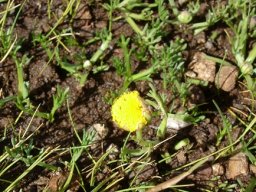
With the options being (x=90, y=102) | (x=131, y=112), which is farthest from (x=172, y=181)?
(x=90, y=102)

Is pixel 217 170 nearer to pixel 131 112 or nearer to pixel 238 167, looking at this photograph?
pixel 238 167

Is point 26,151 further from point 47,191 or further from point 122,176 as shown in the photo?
point 122,176

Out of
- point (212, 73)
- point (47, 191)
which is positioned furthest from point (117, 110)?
point (212, 73)

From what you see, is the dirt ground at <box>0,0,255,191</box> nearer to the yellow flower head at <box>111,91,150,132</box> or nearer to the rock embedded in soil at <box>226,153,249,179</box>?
the rock embedded in soil at <box>226,153,249,179</box>

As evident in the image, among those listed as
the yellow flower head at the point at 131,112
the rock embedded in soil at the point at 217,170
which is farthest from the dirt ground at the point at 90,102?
the yellow flower head at the point at 131,112

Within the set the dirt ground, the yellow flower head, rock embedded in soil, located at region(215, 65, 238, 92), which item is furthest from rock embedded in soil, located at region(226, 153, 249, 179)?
the yellow flower head
